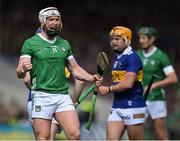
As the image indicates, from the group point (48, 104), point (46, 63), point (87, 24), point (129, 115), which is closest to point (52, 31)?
point (46, 63)

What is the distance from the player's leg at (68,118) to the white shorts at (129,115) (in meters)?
1.09

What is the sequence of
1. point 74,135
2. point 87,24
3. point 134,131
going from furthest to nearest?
point 87,24, point 134,131, point 74,135

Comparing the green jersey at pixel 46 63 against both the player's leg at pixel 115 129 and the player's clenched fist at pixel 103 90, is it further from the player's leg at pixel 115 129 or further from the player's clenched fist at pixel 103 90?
the player's leg at pixel 115 129

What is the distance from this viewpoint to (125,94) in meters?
12.4

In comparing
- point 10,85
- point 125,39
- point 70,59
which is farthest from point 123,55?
point 10,85

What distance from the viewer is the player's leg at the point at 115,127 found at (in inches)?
484

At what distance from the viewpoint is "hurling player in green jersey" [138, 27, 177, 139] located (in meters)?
14.6

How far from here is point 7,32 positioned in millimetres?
22766

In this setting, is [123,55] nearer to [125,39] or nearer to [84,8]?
[125,39]

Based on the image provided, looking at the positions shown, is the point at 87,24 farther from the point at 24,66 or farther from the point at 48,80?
the point at 24,66

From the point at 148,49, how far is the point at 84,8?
827cm

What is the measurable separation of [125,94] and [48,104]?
4.63ft

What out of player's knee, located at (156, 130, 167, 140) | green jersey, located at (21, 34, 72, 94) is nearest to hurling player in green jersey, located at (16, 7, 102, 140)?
green jersey, located at (21, 34, 72, 94)

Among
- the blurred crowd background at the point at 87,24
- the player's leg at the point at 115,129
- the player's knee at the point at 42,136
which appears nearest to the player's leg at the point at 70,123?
the player's knee at the point at 42,136
